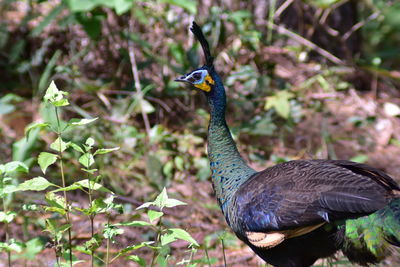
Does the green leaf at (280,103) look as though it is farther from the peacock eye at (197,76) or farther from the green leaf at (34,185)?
the green leaf at (34,185)

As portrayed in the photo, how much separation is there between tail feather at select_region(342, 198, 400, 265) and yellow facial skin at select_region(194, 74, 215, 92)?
4.41 feet

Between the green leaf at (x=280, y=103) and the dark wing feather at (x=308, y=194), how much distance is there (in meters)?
2.50

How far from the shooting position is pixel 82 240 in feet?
14.6

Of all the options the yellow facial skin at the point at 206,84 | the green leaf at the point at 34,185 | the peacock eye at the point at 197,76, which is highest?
the peacock eye at the point at 197,76

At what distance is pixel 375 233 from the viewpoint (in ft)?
8.66

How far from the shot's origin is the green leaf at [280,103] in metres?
5.58

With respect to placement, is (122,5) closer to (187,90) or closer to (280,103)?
(187,90)

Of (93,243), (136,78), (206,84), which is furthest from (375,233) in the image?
(136,78)

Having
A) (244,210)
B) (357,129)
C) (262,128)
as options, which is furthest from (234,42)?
(244,210)

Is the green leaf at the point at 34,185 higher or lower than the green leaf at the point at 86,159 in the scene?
lower

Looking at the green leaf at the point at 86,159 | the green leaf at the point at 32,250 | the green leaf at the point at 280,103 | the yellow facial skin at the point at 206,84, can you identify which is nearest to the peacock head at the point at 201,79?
the yellow facial skin at the point at 206,84

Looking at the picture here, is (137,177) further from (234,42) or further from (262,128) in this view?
Result: (234,42)

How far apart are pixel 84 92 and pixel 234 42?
5.81ft

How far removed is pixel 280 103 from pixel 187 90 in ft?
3.51
